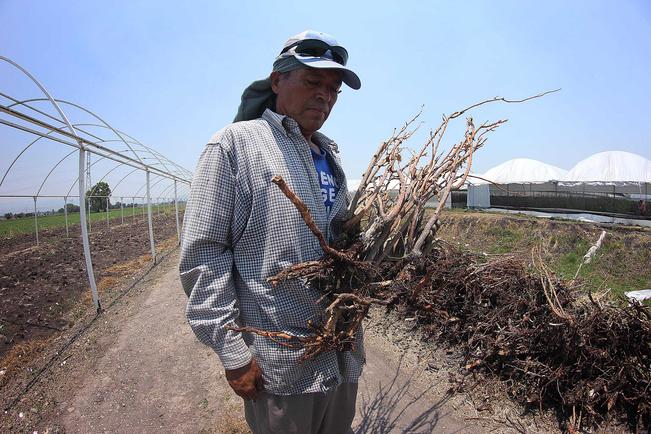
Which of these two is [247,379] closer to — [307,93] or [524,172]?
[307,93]

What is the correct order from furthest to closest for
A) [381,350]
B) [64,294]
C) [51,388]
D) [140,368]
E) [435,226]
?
[64,294] < [381,350] < [140,368] < [51,388] < [435,226]

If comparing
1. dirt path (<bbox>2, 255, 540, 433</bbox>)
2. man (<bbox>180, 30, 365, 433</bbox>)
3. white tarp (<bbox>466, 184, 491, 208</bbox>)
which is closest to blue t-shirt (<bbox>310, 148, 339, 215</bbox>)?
man (<bbox>180, 30, 365, 433</bbox>)

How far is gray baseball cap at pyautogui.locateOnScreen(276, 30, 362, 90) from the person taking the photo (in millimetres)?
1320

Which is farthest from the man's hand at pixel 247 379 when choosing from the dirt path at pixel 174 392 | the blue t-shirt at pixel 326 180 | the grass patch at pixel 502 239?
the grass patch at pixel 502 239

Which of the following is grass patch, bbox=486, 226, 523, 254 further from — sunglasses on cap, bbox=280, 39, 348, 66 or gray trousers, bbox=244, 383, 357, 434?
sunglasses on cap, bbox=280, 39, 348, 66

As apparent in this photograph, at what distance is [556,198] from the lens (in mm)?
22125

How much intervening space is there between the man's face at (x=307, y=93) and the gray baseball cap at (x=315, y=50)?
5cm

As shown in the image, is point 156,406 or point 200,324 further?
point 156,406

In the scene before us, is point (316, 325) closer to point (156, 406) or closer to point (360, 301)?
point (360, 301)

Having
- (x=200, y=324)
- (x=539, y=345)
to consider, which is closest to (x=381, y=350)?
(x=539, y=345)

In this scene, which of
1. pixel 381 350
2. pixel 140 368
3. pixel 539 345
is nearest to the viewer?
pixel 539 345

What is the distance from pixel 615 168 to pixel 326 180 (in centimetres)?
4018

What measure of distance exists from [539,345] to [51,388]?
4257mm

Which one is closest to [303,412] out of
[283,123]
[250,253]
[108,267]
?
[250,253]
